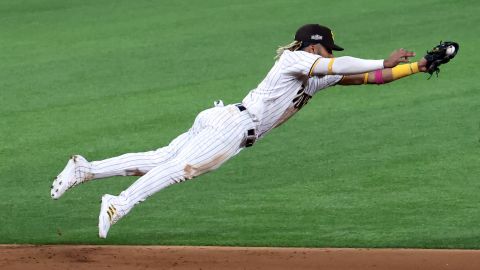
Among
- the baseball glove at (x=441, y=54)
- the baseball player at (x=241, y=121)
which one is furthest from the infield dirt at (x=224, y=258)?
the baseball glove at (x=441, y=54)

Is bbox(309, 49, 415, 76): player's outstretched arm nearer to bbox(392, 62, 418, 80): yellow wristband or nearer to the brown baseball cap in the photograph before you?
bbox(392, 62, 418, 80): yellow wristband

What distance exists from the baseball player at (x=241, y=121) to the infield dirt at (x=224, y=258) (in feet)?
1.65

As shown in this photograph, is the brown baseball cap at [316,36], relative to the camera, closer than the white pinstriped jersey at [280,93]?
No

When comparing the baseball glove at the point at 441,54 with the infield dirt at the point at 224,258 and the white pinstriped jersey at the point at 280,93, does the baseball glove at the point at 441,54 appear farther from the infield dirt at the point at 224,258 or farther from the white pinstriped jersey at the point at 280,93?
the infield dirt at the point at 224,258

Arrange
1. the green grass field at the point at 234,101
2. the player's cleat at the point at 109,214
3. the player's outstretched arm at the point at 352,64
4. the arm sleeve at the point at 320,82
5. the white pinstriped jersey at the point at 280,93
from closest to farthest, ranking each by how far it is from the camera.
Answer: the player's outstretched arm at the point at 352,64 → the player's cleat at the point at 109,214 → the white pinstriped jersey at the point at 280,93 → the arm sleeve at the point at 320,82 → the green grass field at the point at 234,101

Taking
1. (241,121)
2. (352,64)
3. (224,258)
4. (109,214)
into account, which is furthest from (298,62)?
(109,214)

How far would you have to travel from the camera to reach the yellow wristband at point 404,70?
9008 millimetres

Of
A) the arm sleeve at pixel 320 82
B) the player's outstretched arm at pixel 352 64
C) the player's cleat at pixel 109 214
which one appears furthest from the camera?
the arm sleeve at pixel 320 82

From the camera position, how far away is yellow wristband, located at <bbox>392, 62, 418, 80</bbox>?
9008 mm

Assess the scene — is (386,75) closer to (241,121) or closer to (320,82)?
(320,82)

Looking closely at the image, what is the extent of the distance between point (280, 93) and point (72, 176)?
1615 millimetres

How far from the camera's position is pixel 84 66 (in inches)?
635

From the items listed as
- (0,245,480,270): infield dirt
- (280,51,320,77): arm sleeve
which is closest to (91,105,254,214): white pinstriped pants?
(280,51,320,77): arm sleeve

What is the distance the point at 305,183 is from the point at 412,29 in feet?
20.6
